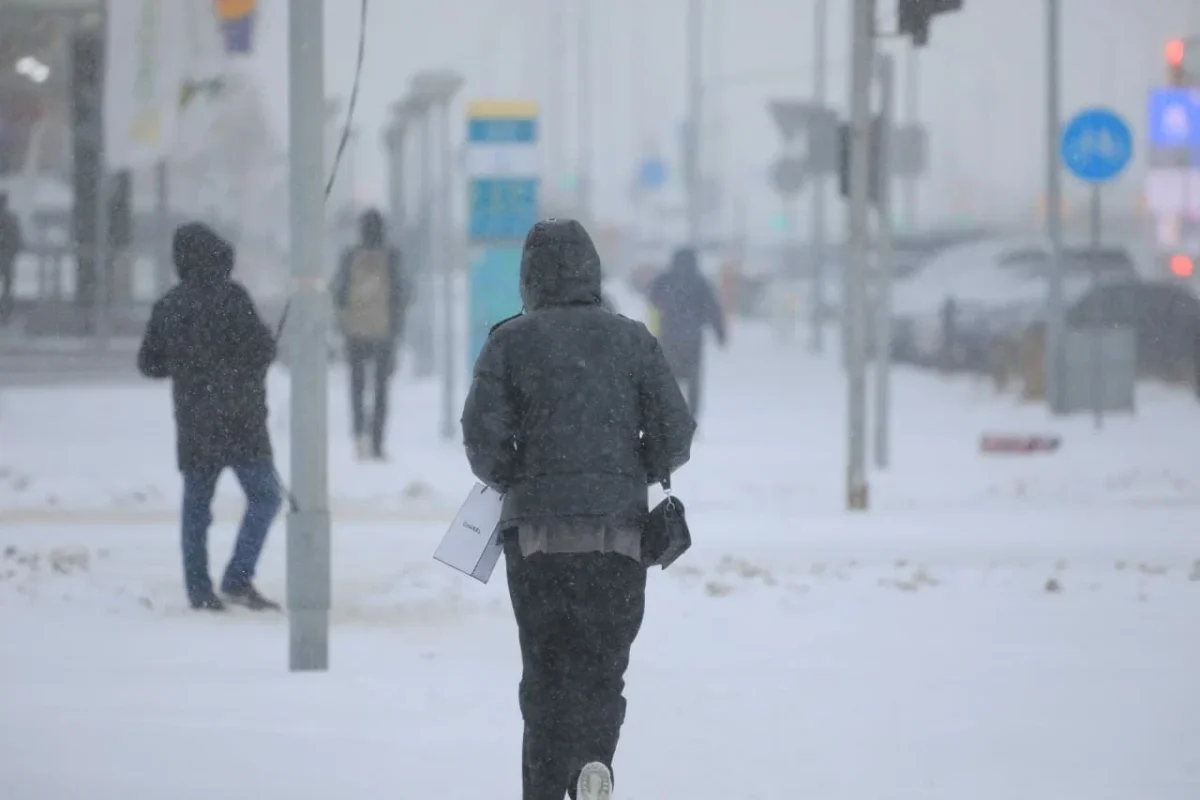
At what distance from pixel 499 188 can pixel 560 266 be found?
13.6 m

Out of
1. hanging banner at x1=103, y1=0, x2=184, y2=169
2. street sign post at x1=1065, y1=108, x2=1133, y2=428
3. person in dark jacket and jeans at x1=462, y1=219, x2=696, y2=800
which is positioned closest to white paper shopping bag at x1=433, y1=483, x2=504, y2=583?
person in dark jacket and jeans at x1=462, y1=219, x2=696, y2=800

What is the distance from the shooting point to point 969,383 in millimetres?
29578

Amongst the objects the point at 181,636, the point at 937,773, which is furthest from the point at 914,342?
the point at 937,773

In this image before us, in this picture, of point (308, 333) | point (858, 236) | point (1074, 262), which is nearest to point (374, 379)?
point (858, 236)

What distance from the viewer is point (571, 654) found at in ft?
18.7

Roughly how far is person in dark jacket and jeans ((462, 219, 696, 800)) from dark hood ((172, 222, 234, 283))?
4.48 meters

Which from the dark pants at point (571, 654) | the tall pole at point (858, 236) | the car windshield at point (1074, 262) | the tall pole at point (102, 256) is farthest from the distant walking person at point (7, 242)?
the dark pants at point (571, 654)

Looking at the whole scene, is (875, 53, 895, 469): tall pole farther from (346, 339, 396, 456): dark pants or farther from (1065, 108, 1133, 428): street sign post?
(346, 339, 396, 456): dark pants

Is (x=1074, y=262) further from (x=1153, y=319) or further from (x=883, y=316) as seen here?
(x=883, y=316)

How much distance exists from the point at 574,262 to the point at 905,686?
136 inches

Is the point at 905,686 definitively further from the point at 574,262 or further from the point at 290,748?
the point at 574,262

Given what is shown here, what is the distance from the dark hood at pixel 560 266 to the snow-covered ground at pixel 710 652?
5.55ft

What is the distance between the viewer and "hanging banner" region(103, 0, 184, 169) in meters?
25.8

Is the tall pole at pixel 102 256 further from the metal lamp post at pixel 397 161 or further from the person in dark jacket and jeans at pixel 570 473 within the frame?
the person in dark jacket and jeans at pixel 570 473
